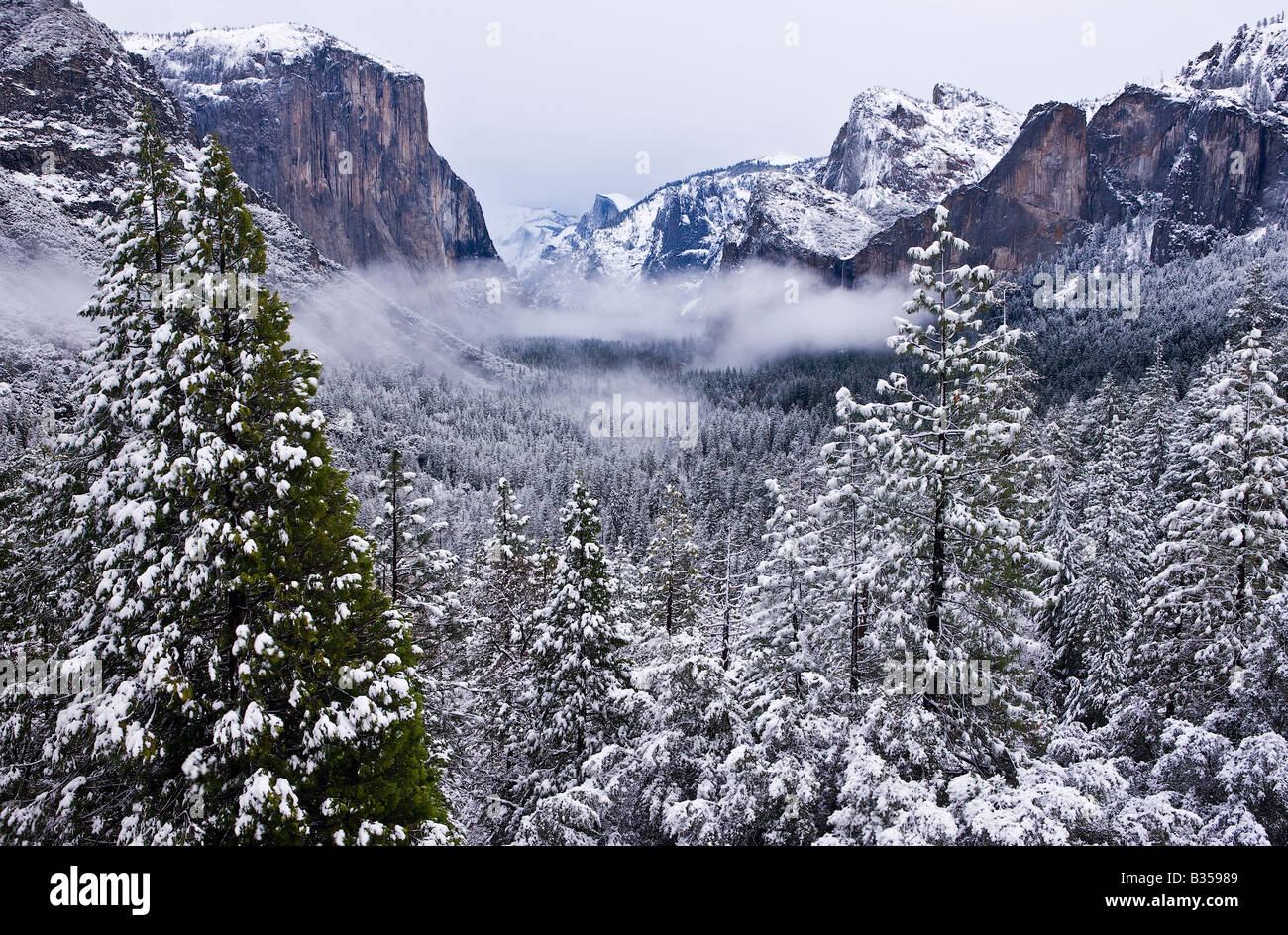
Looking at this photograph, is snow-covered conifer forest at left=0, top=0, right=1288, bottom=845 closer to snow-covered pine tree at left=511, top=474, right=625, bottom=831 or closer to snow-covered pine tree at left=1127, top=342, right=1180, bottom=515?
snow-covered pine tree at left=511, top=474, right=625, bottom=831

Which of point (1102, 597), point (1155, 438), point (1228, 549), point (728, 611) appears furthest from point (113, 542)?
point (1155, 438)

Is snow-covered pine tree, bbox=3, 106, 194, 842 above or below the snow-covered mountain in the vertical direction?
below

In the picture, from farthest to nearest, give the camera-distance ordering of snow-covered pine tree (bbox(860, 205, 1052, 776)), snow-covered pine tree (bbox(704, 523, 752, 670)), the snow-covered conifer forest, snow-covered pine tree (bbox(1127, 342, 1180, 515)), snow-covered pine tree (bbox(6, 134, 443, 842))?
snow-covered pine tree (bbox(1127, 342, 1180, 515))
snow-covered pine tree (bbox(704, 523, 752, 670))
snow-covered pine tree (bbox(860, 205, 1052, 776))
the snow-covered conifer forest
snow-covered pine tree (bbox(6, 134, 443, 842))

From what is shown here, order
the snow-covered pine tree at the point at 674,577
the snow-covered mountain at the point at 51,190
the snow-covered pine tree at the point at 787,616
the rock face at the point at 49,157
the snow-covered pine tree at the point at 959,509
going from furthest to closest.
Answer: the rock face at the point at 49,157 < the snow-covered mountain at the point at 51,190 < the snow-covered pine tree at the point at 674,577 < the snow-covered pine tree at the point at 787,616 < the snow-covered pine tree at the point at 959,509

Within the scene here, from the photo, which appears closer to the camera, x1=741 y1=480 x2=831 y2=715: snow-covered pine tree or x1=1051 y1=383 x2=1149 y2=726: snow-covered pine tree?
x1=741 y1=480 x2=831 y2=715: snow-covered pine tree

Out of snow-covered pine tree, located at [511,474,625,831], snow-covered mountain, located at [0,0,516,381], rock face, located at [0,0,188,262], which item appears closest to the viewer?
snow-covered pine tree, located at [511,474,625,831]

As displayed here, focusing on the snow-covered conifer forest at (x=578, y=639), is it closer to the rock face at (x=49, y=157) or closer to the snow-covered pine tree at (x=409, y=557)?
the snow-covered pine tree at (x=409, y=557)

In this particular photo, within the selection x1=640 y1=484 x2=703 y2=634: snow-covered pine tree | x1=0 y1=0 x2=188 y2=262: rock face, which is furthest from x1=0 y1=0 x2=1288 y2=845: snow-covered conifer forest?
x1=0 y1=0 x2=188 y2=262: rock face

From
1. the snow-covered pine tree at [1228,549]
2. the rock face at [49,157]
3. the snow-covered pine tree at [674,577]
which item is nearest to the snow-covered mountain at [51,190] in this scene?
the rock face at [49,157]

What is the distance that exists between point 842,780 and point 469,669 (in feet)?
58.3

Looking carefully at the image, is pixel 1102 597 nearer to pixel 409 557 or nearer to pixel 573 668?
pixel 573 668

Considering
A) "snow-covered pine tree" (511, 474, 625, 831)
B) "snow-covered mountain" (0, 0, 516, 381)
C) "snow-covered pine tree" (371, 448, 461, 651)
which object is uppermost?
"snow-covered mountain" (0, 0, 516, 381)

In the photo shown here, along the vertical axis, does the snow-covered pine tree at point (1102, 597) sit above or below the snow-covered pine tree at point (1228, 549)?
below

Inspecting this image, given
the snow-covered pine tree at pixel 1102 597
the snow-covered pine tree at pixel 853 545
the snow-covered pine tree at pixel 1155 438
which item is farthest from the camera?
the snow-covered pine tree at pixel 1155 438
